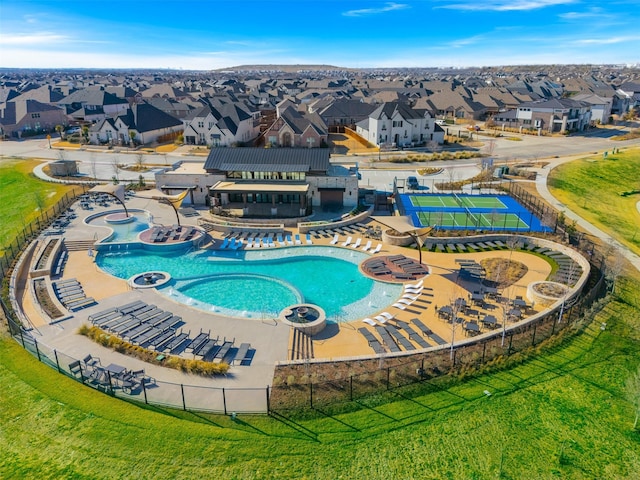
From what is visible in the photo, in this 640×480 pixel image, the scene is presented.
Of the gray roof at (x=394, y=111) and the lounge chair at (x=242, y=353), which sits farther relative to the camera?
the gray roof at (x=394, y=111)

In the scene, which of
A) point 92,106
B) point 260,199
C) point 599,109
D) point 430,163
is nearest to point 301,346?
point 260,199

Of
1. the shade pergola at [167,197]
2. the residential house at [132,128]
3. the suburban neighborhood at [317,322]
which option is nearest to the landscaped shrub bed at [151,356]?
the suburban neighborhood at [317,322]

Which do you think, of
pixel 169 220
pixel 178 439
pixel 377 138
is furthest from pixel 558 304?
pixel 377 138

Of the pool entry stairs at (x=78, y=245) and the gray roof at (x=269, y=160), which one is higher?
the gray roof at (x=269, y=160)

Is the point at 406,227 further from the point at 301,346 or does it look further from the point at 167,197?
the point at 167,197

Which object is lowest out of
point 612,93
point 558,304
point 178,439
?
point 178,439

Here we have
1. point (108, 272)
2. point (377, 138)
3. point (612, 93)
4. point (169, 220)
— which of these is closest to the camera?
point (108, 272)

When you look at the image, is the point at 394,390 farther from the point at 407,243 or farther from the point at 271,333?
the point at 407,243

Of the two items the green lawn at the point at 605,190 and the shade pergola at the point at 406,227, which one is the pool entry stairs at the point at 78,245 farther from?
the green lawn at the point at 605,190
